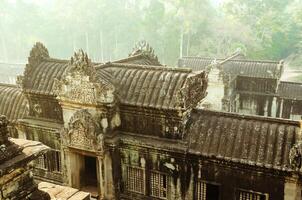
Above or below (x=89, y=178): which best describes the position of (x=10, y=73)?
above

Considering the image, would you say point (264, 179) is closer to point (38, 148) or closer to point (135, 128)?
point (135, 128)

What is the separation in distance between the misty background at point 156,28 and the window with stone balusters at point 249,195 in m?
42.8

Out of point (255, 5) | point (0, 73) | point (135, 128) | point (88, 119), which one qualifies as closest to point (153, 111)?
point (135, 128)

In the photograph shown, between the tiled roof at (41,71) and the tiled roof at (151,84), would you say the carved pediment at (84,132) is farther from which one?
the tiled roof at (41,71)

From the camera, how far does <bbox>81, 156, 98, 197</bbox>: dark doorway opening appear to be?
16913 millimetres

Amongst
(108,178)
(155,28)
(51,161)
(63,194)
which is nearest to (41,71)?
(51,161)

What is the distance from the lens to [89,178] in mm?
18078

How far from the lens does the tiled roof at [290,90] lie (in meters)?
31.1

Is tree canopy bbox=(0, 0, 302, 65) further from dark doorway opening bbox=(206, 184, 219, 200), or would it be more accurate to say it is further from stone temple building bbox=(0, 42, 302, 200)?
dark doorway opening bbox=(206, 184, 219, 200)

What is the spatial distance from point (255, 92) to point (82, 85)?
2055 centimetres

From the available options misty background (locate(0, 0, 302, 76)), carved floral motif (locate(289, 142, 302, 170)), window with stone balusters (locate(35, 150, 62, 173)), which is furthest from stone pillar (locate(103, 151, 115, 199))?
misty background (locate(0, 0, 302, 76))

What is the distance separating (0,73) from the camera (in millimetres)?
48188

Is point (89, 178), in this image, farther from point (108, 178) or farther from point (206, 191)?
point (206, 191)

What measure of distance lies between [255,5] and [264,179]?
5780 centimetres
